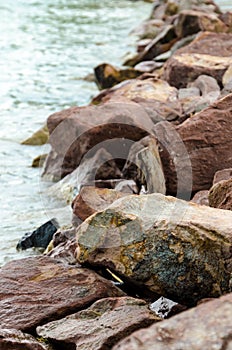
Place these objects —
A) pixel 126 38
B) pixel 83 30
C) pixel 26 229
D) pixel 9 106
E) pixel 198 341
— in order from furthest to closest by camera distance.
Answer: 1. pixel 83 30
2. pixel 126 38
3. pixel 9 106
4. pixel 26 229
5. pixel 198 341

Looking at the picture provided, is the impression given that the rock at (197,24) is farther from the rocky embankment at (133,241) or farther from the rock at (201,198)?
the rock at (201,198)

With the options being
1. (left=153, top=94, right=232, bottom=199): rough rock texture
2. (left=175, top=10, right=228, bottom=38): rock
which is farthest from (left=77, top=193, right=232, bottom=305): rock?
(left=175, top=10, right=228, bottom=38): rock

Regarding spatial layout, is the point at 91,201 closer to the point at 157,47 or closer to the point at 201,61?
the point at 201,61

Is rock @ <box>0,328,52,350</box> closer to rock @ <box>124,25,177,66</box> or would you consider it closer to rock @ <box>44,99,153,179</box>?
rock @ <box>44,99,153,179</box>

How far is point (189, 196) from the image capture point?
4969 mm

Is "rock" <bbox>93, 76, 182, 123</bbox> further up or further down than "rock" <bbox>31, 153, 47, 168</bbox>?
further up

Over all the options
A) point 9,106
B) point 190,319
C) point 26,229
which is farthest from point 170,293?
point 9,106

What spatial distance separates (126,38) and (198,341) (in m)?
14.2

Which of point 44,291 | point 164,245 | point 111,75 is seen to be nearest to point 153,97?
point 111,75

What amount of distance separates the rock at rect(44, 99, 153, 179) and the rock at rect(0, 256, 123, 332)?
2.35 m

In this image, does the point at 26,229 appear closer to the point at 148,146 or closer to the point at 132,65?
the point at 148,146

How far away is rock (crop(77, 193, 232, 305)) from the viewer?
3176mm

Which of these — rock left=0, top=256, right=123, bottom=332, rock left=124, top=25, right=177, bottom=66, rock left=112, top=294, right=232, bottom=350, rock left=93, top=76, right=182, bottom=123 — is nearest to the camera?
rock left=112, top=294, right=232, bottom=350

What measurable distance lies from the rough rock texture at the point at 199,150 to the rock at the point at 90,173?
28.6 inches
